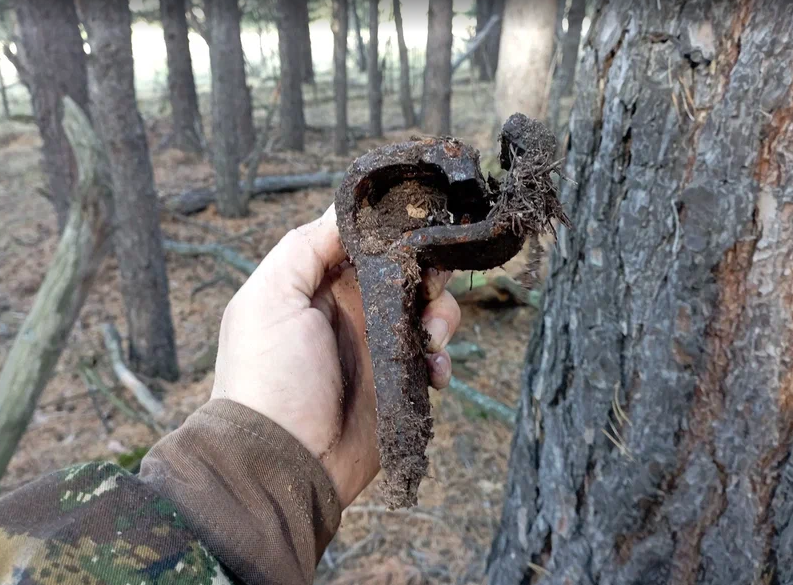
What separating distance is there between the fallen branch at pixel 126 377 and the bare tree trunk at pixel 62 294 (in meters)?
1.36

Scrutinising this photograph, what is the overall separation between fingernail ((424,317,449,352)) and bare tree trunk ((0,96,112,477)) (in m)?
2.65

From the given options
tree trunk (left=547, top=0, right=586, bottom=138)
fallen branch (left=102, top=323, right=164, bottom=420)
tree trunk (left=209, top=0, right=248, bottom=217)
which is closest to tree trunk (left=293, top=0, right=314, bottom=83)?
tree trunk (left=547, top=0, right=586, bottom=138)

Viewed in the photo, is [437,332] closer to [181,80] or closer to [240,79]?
[240,79]

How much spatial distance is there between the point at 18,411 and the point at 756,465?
352cm

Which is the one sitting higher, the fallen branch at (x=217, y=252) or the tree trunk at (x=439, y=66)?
the tree trunk at (x=439, y=66)

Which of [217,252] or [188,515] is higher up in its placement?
[188,515]

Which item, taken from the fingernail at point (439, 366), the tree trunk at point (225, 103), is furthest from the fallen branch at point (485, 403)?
the tree trunk at point (225, 103)

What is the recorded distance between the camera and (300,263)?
184 centimetres

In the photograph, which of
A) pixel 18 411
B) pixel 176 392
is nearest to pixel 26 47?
pixel 176 392

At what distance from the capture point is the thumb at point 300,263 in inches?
71.2

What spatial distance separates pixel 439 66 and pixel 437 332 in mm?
9657

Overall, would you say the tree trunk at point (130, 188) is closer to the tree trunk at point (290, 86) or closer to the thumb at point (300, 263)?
the thumb at point (300, 263)

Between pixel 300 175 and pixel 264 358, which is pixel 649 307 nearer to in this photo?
pixel 264 358

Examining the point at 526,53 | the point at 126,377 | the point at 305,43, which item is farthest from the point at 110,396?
the point at 305,43
